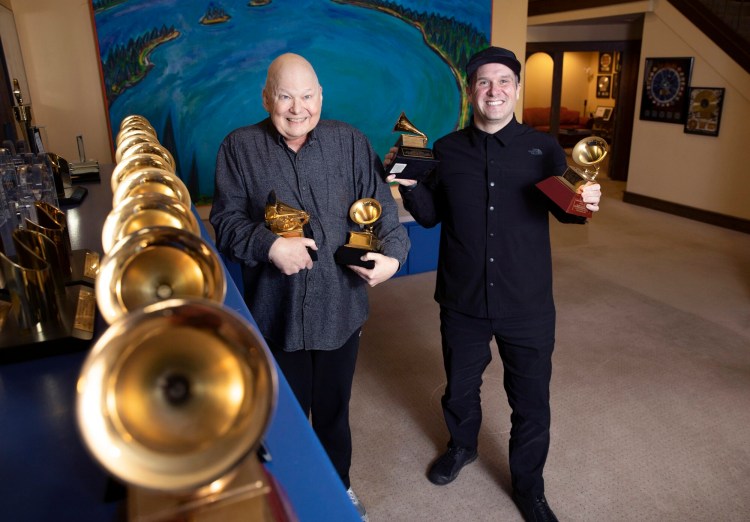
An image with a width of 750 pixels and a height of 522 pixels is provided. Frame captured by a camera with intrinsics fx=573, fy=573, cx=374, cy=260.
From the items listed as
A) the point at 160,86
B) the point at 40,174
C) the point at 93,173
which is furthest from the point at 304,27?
the point at 40,174

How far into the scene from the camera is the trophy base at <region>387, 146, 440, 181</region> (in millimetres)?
2141

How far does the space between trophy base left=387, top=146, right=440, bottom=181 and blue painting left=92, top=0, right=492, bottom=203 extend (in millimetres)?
3771

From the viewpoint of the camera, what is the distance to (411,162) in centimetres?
217

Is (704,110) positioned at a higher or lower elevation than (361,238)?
higher

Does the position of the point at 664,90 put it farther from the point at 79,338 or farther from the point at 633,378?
the point at 79,338

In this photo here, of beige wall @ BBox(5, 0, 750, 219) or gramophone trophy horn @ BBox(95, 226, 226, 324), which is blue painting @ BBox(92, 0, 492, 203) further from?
gramophone trophy horn @ BBox(95, 226, 226, 324)

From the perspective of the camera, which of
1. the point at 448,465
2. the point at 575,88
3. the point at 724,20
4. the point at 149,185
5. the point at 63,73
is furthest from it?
the point at 575,88

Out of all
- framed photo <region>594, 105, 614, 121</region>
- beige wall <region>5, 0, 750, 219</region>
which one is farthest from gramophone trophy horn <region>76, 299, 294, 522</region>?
framed photo <region>594, 105, 614, 121</region>

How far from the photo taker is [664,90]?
793cm

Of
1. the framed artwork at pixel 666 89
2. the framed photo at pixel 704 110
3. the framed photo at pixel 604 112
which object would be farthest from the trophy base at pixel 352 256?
the framed photo at pixel 604 112

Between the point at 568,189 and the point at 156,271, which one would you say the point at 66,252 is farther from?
the point at 568,189

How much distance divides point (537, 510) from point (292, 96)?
6.49 feet

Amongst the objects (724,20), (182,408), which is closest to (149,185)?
(182,408)

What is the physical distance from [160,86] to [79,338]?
14.3 feet
